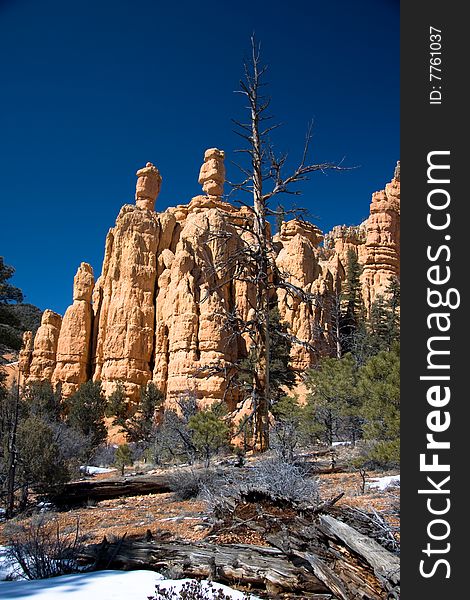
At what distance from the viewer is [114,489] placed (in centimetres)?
945

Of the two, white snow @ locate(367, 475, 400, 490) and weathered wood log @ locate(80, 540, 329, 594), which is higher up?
weathered wood log @ locate(80, 540, 329, 594)

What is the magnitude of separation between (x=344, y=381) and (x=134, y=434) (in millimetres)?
18750

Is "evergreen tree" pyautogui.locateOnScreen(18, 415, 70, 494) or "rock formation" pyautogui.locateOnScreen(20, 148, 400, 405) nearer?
"evergreen tree" pyautogui.locateOnScreen(18, 415, 70, 494)

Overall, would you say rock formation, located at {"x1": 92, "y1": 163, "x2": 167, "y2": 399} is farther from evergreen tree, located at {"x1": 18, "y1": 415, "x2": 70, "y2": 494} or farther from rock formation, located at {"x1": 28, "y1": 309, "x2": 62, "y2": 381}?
evergreen tree, located at {"x1": 18, "y1": 415, "x2": 70, "y2": 494}

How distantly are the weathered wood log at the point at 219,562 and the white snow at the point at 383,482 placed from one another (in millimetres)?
4310

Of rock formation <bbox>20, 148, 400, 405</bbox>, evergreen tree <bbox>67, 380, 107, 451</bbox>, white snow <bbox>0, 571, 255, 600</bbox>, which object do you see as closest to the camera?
white snow <bbox>0, 571, 255, 600</bbox>

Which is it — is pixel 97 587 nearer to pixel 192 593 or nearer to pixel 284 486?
pixel 192 593

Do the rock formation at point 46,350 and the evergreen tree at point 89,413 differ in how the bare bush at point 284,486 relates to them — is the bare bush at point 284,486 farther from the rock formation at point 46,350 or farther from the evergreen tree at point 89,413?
the rock formation at point 46,350

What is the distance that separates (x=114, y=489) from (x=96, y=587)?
20.7 feet

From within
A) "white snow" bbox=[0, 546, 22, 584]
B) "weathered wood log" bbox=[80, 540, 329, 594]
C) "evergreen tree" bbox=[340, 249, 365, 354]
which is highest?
"evergreen tree" bbox=[340, 249, 365, 354]

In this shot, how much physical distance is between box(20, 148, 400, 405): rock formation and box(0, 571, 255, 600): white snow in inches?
1139

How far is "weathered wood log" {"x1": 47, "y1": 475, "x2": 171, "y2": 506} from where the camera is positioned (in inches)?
364

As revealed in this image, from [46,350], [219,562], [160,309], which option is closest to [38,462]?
[219,562]

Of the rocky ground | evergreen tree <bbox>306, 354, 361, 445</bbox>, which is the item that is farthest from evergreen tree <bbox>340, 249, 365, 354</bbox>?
the rocky ground
